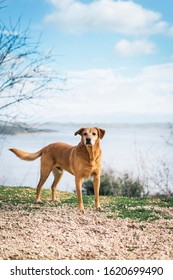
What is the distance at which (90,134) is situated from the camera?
7.02 meters

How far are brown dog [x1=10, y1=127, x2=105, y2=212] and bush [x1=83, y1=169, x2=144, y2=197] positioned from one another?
5.10m

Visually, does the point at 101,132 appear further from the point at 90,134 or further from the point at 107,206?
the point at 107,206

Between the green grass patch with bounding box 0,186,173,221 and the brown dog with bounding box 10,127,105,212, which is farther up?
the brown dog with bounding box 10,127,105,212

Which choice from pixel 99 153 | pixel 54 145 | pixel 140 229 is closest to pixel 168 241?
pixel 140 229

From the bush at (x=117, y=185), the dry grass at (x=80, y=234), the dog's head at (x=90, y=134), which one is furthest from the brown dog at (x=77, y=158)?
the bush at (x=117, y=185)

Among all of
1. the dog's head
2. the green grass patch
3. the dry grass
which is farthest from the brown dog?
the dry grass

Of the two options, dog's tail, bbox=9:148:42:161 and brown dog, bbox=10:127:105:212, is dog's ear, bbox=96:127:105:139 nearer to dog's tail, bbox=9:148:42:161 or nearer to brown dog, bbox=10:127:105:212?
brown dog, bbox=10:127:105:212

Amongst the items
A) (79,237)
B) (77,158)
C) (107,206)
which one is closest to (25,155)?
(77,158)

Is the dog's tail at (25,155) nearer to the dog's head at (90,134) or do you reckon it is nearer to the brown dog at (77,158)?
the brown dog at (77,158)

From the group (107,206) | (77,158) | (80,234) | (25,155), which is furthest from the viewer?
(25,155)

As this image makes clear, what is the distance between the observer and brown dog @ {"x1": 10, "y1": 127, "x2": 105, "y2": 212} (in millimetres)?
7164

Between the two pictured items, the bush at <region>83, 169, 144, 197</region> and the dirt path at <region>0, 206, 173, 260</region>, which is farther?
the bush at <region>83, 169, 144, 197</region>

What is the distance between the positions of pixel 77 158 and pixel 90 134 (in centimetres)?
Result: 61
